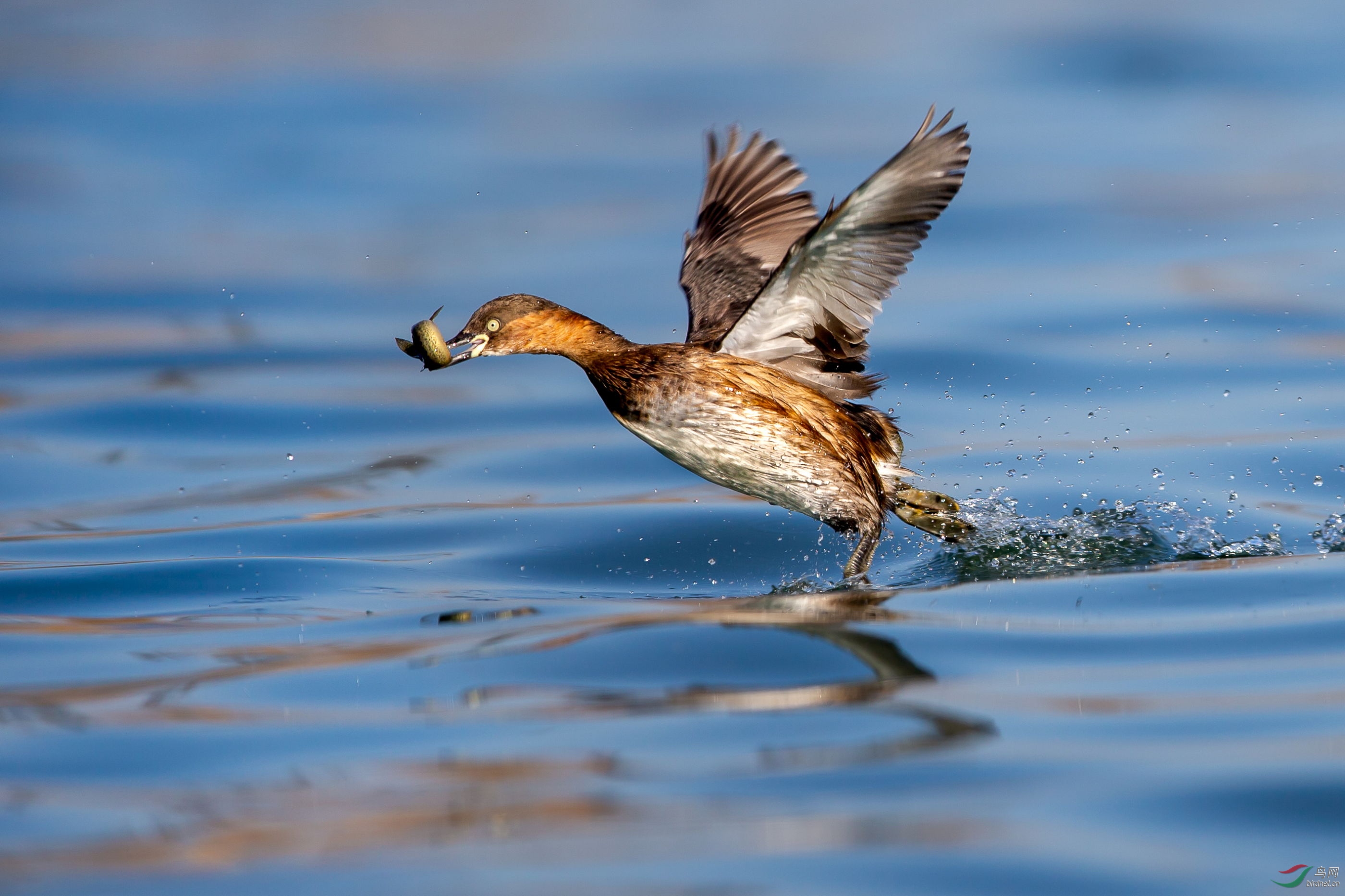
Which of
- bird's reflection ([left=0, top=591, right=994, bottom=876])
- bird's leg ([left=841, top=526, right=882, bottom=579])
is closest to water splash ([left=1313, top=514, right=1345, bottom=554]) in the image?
bird's leg ([left=841, top=526, right=882, bottom=579])

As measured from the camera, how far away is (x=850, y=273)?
6.61 m

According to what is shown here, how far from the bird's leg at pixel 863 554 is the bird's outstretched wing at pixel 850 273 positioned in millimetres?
605

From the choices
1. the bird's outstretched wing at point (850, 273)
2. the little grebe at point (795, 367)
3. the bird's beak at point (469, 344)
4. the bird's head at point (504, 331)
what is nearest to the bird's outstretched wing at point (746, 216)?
the little grebe at point (795, 367)

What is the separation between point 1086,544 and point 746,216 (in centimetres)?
219

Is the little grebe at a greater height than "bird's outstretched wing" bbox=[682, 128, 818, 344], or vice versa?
"bird's outstretched wing" bbox=[682, 128, 818, 344]

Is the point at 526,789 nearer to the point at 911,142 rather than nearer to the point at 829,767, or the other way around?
the point at 829,767

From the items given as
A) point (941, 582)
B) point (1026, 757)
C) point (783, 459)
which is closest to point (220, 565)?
point (783, 459)

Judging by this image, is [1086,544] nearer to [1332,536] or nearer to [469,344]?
[1332,536]

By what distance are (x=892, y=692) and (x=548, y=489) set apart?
444cm

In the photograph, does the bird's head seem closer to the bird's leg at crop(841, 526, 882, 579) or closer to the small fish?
the small fish

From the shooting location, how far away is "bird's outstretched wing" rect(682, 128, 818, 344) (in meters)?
7.90

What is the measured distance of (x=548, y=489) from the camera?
9148mm

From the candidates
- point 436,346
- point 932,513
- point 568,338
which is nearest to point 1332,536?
point 932,513

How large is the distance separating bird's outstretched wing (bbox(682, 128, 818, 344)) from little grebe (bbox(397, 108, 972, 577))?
404 mm
